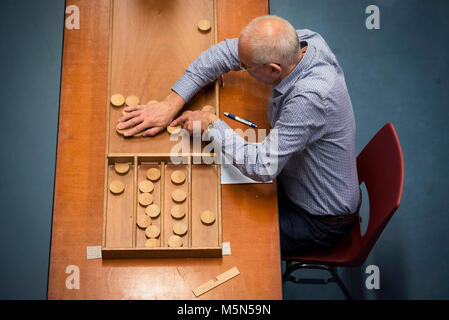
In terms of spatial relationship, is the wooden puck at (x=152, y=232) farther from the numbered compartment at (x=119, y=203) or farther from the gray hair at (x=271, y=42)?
the gray hair at (x=271, y=42)

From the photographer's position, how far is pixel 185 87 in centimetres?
214

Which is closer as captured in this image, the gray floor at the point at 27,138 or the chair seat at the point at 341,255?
the chair seat at the point at 341,255

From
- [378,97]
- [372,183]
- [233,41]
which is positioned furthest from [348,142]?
[378,97]

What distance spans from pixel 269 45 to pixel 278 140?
39cm

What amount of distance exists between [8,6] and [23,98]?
871mm

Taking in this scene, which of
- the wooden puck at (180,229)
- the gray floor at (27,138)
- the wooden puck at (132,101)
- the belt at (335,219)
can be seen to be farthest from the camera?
the gray floor at (27,138)

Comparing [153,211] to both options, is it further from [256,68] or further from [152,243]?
[256,68]

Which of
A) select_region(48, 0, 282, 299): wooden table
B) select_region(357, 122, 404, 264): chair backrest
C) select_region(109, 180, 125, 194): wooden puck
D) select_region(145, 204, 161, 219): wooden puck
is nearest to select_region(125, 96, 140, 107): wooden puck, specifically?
select_region(48, 0, 282, 299): wooden table

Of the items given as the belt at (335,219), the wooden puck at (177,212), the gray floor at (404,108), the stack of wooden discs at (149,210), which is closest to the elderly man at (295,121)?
the belt at (335,219)

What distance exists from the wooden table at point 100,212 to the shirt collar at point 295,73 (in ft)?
A: 0.85

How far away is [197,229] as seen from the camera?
76.9 inches

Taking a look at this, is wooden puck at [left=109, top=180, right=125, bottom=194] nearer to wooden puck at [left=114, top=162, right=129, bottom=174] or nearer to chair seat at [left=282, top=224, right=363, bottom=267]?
wooden puck at [left=114, top=162, right=129, bottom=174]

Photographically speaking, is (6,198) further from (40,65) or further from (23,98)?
(40,65)

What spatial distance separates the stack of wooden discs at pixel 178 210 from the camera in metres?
1.91
